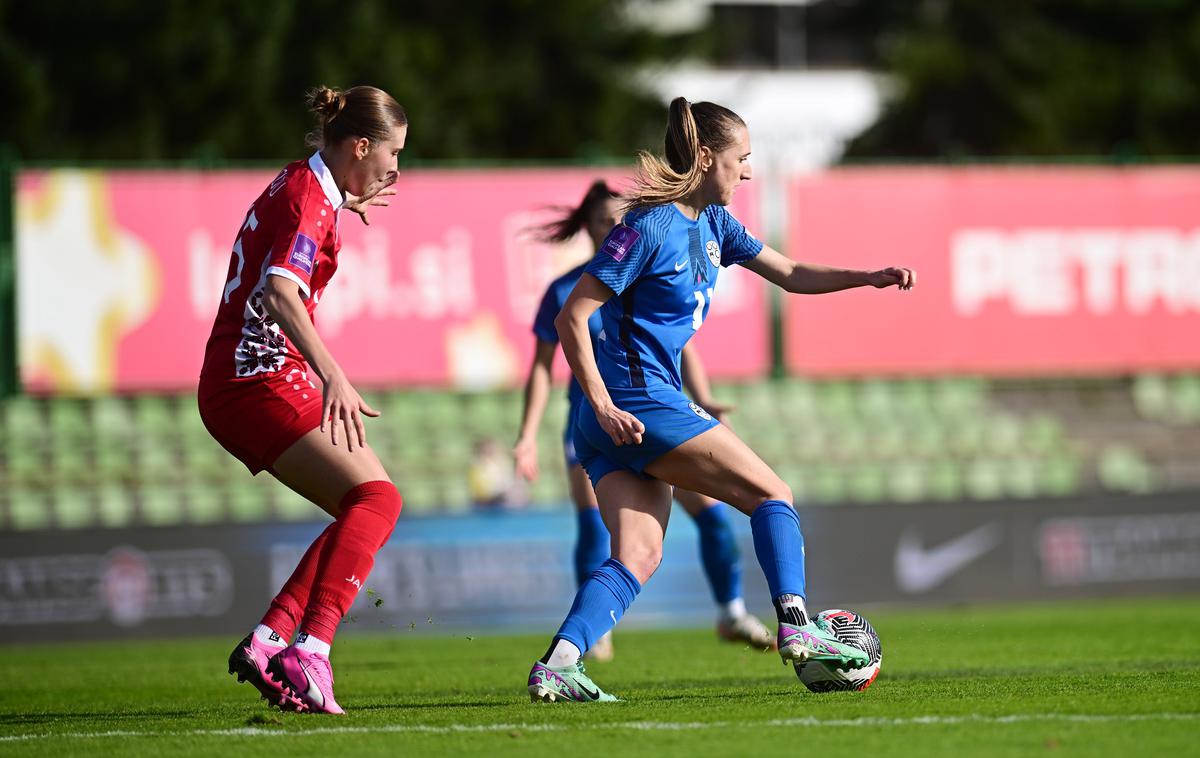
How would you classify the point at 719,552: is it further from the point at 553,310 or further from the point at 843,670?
the point at 843,670

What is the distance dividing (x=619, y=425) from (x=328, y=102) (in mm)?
1534

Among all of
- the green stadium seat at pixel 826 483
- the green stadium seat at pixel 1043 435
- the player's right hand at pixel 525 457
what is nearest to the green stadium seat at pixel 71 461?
the green stadium seat at pixel 826 483

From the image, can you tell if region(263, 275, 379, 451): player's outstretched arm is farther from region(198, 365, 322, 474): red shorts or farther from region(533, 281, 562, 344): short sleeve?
region(533, 281, 562, 344): short sleeve

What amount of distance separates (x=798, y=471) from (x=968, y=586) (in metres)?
3.00

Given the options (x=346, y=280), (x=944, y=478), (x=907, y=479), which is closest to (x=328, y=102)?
(x=346, y=280)

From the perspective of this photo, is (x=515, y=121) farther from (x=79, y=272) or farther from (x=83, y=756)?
(x=83, y=756)

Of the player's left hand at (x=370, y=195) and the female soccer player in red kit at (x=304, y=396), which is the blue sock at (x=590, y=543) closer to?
the female soccer player in red kit at (x=304, y=396)

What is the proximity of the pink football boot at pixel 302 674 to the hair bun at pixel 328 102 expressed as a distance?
1850 millimetres

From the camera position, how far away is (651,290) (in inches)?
228

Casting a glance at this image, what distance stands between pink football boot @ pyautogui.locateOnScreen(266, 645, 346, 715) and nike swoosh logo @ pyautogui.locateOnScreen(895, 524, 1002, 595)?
10.4m

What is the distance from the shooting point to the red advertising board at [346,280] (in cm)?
1623

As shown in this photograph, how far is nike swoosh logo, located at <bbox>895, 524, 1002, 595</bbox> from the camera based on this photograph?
15.4m

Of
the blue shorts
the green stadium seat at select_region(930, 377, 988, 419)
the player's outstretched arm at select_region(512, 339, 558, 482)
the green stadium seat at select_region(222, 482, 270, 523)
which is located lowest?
the green stadium seat at select_region(930, 377, 988, 419)

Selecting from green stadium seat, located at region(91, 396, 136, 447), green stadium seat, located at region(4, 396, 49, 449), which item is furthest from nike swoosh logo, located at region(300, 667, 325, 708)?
green stadium seat, located at region(91, 396, 136, 447)
